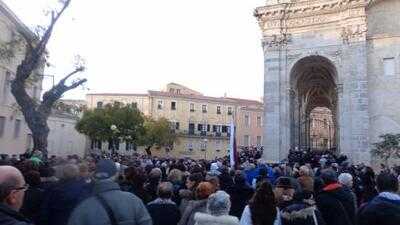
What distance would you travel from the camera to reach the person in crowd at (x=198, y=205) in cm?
532

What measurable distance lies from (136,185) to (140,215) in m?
2.96

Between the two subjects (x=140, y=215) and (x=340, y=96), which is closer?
(x=140, y=215)

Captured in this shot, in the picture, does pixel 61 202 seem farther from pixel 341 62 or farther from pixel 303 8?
pixel 303 8

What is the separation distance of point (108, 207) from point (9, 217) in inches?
48.7

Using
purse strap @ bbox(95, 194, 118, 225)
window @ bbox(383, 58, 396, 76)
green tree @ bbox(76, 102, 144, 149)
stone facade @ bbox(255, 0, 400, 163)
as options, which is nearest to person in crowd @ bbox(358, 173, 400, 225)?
purse strap @ bbox(95, 194, 118, 225)

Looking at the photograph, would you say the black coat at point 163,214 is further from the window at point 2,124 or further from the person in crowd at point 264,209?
the window at point 2,124

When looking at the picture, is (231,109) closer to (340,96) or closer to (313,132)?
(313,132)

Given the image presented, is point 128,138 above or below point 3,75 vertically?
below

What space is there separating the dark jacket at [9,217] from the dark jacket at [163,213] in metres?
3.13

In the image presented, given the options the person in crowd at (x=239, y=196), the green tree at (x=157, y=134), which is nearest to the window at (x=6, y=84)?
the green tree at (x=157, y=134)

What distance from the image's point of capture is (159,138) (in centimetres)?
5856

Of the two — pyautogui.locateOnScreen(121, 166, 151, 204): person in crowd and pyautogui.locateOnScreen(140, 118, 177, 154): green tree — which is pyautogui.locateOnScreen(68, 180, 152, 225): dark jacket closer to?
pyautogui.locateOnScreen(121, 166, 151, 204): person in crowd

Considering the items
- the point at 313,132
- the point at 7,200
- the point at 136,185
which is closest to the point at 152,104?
the point at 313,132

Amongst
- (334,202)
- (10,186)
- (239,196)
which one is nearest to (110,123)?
(239,196)
